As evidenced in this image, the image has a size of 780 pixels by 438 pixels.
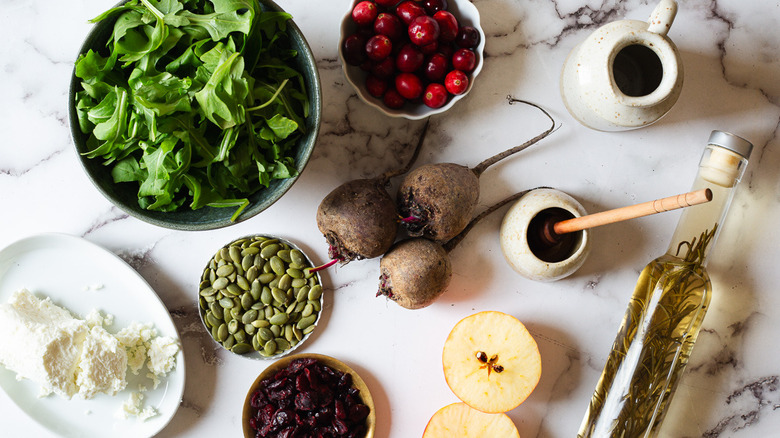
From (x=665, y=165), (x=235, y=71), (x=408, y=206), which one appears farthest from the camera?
(x=665, y=165)

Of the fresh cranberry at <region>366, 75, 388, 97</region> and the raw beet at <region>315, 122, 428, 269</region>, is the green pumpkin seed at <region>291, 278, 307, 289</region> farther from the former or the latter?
the fresh cranberry at <region>366, 75, 388, 97</region>

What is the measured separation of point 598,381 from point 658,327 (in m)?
0.20

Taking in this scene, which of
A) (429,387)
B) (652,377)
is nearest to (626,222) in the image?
(652,377)

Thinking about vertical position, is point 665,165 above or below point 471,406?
above

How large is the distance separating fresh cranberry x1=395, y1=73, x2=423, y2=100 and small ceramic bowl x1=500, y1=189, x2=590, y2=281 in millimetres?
324

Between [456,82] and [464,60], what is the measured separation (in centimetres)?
5

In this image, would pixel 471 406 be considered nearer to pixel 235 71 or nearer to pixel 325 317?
pixel 325 317

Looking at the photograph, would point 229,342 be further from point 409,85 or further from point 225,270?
point 409,85

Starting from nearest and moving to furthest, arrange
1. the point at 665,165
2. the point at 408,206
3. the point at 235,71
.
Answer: the point at 235,71, the point at 408,206, the point at 665,165

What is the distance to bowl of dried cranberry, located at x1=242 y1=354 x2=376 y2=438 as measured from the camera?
1165mm

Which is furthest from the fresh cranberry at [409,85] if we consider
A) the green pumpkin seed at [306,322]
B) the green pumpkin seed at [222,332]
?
the green pumpkin seed at [222,332]

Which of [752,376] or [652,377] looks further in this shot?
[752,376]

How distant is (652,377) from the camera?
116 cm

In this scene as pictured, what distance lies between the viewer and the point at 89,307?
1.22 m
